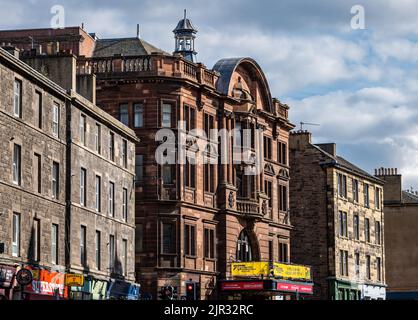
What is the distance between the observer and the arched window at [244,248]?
7100 cm

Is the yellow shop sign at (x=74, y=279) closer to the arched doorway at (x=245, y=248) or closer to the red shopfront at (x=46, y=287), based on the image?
the red shopfront at (x=46, y=287)

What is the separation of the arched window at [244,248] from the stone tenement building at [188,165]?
97 millimetres

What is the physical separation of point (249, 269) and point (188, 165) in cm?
818

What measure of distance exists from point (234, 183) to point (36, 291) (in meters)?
29.6

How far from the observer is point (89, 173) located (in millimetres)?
50125

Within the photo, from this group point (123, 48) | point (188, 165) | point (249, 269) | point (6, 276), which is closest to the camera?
point (6, 276)

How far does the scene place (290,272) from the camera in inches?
2783

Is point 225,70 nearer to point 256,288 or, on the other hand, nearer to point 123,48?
point 123,48

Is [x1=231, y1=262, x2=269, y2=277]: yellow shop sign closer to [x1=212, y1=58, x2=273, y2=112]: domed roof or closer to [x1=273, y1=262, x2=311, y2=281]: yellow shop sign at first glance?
[x1=273, y1=262, x2=311, y2=281]: yellow shop sign

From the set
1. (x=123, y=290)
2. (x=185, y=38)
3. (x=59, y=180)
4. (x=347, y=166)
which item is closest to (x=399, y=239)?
(x=347, y=166)
